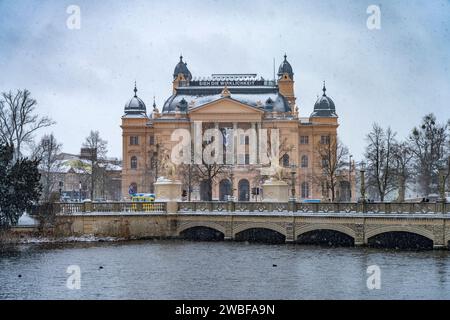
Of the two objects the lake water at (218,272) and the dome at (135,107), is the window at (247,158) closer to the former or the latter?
the dome at (135,107)

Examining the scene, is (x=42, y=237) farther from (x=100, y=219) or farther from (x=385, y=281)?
(x=385, y=281)

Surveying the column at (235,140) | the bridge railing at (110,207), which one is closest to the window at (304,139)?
the column at (235,140)

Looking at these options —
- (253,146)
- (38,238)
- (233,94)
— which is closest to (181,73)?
(233,94)

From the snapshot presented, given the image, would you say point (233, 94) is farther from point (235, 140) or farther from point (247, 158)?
point (247, 158)

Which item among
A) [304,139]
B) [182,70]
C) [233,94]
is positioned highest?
[182,70]

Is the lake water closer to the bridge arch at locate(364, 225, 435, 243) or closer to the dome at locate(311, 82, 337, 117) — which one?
the bridge arch at locate(364, 225, 435, 243)

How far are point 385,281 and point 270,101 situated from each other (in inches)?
3009

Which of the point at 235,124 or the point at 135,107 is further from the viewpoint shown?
the point at 135,107

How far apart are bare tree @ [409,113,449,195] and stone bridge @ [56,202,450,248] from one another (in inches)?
1034

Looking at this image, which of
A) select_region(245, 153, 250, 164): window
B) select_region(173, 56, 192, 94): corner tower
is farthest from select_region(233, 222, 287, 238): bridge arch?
select_region(173, 56, 192, 94): corner tower

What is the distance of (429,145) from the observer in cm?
8088

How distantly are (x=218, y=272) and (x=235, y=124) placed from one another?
7032cm
